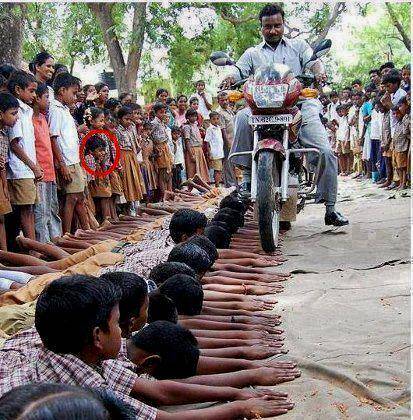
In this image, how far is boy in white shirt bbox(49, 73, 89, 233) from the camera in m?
6.10

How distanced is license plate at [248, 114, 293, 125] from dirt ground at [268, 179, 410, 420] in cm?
110

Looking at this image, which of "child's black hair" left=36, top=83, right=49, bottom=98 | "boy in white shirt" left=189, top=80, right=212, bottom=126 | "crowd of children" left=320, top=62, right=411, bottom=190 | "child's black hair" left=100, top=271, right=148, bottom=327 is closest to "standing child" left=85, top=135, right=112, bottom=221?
"child's black hair" left=36, top=83, right=49, bottom=98

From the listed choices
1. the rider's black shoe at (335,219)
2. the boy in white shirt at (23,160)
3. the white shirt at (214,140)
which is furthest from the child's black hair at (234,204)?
the white shirt at (214,140)

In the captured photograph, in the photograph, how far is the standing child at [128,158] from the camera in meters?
7.71

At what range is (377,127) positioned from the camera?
460 inches

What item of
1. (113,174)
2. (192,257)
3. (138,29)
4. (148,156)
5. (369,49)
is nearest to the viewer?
(192,257)

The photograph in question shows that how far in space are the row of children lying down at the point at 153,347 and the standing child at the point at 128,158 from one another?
402 centimetres

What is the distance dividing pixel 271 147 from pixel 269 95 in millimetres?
415

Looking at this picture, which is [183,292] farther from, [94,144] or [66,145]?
[94,144]

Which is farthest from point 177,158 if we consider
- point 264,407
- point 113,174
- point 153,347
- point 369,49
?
point 369,49

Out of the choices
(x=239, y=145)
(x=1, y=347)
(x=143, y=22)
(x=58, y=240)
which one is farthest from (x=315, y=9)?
(x=1, y=347)

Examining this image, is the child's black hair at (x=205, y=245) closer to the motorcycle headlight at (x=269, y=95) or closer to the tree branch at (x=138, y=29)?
the motorcycle headlight at (x=269, y=95)

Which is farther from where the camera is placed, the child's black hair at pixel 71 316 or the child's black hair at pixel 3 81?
the child's black hair at pixel 3 81

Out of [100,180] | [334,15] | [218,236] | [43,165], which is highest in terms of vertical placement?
[334,15]
